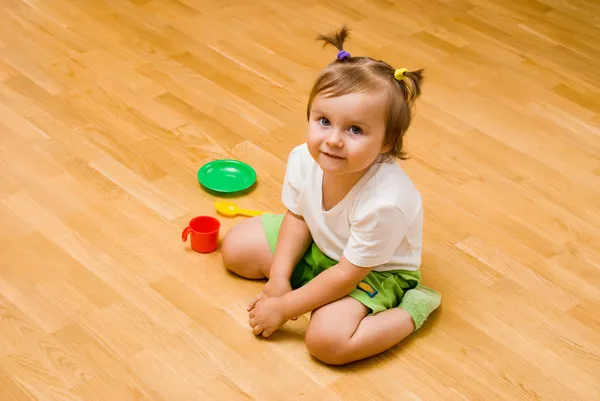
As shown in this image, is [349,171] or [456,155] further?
[456,155]

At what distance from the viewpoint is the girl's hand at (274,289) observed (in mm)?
1416

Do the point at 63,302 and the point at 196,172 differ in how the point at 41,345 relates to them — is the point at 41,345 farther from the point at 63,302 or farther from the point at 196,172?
the point at 196,172

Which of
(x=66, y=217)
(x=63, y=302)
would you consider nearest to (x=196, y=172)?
(x=66, y=217)

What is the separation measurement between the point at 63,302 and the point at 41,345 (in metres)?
0.10

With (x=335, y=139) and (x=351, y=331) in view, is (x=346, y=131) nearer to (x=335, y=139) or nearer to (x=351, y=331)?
(x=335, y=139)

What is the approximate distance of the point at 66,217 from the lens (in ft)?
5.28

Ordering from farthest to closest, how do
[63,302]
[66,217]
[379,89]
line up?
[66,217] < [63,302] < [379,89]

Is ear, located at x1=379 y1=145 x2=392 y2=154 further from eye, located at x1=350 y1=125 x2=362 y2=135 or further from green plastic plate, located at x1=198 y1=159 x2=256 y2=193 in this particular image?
green plastic plate, located at x1=198 y1=159 x2=256 y2=193

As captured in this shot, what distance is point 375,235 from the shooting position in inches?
52.2

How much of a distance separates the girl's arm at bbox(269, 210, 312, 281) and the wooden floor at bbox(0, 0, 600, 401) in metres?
0.08

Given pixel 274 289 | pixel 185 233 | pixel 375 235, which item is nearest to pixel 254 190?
pixel 185 233

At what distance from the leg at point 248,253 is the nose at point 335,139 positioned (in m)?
0.28

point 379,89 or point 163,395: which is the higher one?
point 379,89

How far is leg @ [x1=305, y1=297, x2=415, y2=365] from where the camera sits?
1338 mm
